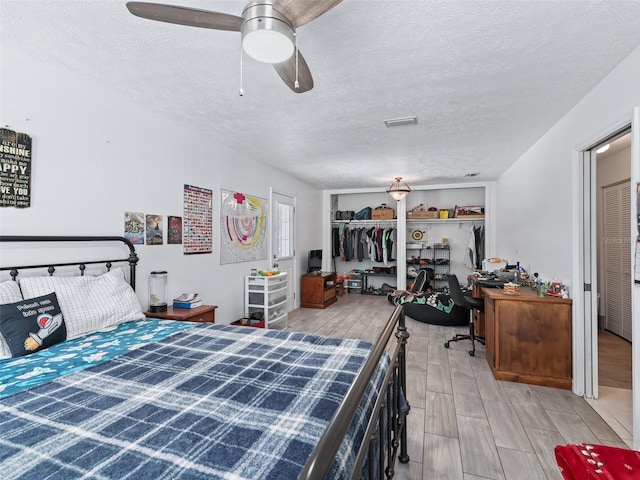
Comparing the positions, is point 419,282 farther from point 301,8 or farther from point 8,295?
point 8,295

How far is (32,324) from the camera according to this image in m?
1.71

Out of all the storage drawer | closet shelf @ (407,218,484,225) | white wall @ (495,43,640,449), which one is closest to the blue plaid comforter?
white wall @ (495,43,640,449)

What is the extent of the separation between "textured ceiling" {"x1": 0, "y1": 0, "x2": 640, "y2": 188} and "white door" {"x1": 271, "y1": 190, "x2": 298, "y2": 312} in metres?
1.81

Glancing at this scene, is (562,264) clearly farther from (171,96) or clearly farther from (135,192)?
(135,192)

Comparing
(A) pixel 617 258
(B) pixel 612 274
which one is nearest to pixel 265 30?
(A) pixel 617 258

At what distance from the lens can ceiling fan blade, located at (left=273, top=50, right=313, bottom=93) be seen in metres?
1.52

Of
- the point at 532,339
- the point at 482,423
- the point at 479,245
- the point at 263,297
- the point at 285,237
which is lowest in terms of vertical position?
the point at 482,423

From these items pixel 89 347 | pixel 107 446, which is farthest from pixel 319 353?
pixel 89 347

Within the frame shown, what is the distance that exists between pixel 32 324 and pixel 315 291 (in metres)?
4.53

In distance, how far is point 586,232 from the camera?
2.60 metres

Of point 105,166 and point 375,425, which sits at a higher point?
point 105,166

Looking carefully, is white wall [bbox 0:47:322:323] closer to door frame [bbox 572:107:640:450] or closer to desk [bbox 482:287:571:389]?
desk [bbox 482:287:571:389]

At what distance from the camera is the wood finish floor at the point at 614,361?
9.21ft

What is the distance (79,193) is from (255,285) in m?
2.33
